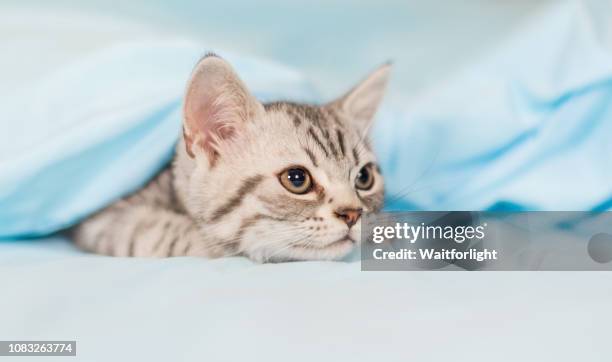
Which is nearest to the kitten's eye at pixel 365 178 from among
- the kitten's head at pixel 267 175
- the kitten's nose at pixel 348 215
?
the kitten's head at pixel 267 175

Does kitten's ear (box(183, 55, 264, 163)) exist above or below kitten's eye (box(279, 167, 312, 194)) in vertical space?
above

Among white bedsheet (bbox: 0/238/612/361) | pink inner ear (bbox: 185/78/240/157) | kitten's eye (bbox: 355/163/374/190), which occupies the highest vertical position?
pink inner ear (bbox: 185/78/240/157)

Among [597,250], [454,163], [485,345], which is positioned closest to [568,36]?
[454,163]

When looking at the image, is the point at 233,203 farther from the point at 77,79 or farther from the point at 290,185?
the point at 77,79

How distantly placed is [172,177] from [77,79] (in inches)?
13.5

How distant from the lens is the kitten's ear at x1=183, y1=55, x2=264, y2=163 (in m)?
1.04

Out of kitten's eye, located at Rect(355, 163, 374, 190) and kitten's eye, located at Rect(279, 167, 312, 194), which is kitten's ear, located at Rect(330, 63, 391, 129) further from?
kitten's eye, located at Rect(279, 167, 312, 194)

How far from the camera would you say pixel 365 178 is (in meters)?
1.20

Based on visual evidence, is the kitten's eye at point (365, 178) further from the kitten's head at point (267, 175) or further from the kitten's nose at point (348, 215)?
the kitten's nose at point (348, 215)

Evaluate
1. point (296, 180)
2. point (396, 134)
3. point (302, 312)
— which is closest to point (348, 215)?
point (296, 180)

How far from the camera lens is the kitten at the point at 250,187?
3.41 feet

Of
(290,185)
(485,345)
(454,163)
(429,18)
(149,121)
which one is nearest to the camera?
(485,345)

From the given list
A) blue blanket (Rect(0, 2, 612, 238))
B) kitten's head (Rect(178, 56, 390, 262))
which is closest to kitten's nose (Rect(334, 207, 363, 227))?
kitten's head (Rect(178, 56, 390, 262))

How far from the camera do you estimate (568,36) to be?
1521 mm
